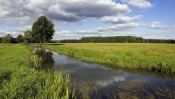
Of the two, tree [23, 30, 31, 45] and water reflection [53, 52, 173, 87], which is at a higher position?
tree [23, 30, 31, 45]

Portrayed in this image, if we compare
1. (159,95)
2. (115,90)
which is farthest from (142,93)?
(115,90)

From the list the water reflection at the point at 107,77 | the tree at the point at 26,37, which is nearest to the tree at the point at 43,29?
the tree at the point at 26,37

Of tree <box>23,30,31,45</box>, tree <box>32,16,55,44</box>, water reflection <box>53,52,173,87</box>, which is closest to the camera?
water reflection <box>53,52,173,87</box>

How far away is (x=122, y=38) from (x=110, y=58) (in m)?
140

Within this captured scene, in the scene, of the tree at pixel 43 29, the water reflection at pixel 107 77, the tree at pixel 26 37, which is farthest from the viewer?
the tree at pixel 26 37

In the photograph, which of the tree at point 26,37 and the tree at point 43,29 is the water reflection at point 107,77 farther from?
the tree at point 26,37

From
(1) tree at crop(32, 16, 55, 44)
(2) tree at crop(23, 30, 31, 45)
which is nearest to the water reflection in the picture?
(1) tree at crop(32, 16, 55, 44)

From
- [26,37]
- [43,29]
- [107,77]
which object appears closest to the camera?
[107,77]

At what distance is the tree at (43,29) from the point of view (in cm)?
7406

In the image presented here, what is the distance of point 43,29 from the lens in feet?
244

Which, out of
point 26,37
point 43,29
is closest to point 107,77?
point 43,29

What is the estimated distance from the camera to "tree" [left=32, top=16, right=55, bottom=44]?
74.1m

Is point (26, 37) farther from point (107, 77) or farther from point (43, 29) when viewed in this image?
point (107, 77)

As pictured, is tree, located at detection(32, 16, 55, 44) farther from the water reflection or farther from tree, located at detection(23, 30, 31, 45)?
the water reflection
